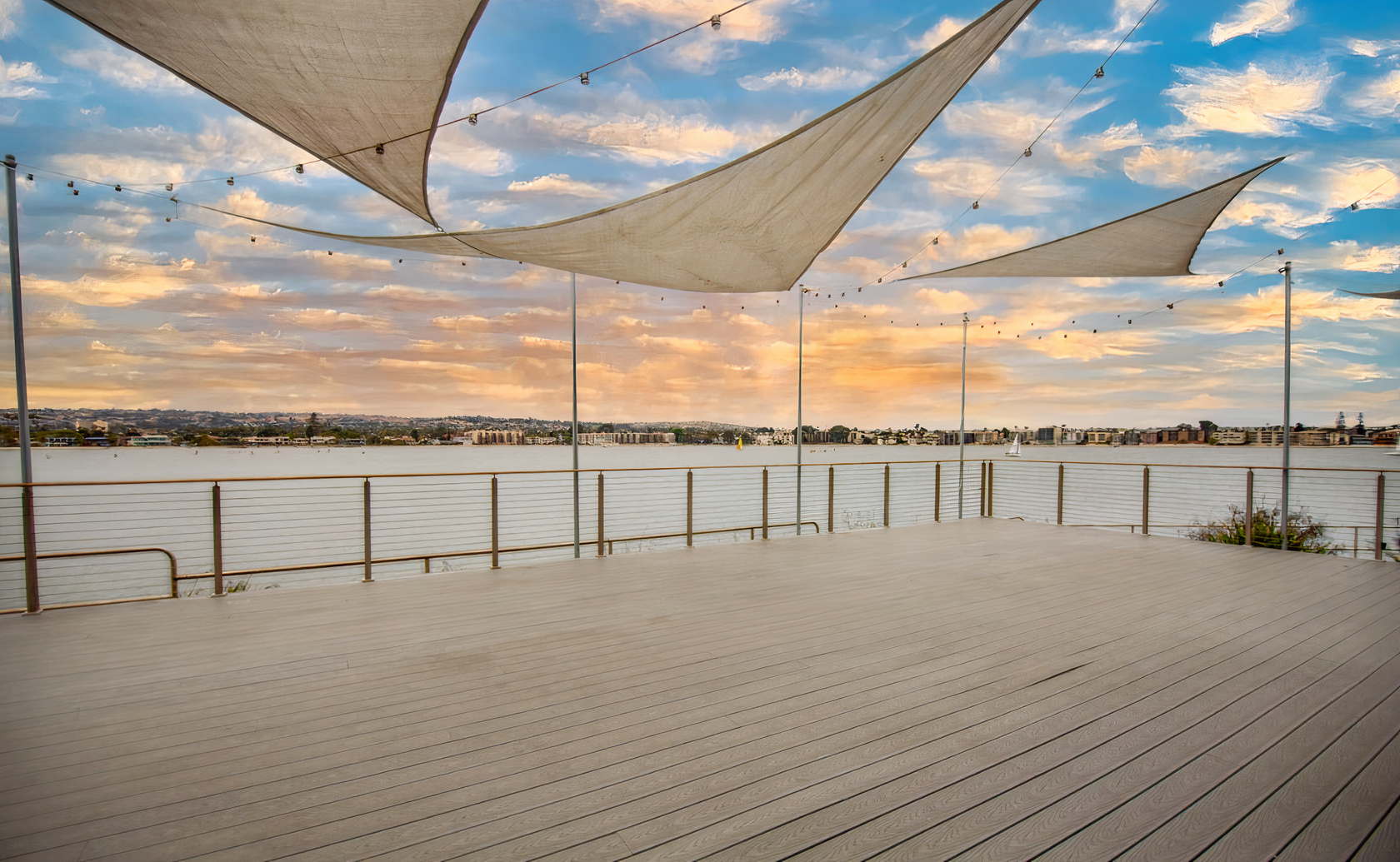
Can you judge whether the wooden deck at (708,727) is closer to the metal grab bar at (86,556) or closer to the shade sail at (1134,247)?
the metal grab bar at (86,556)

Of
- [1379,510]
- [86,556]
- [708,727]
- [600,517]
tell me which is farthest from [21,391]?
[1379,510]

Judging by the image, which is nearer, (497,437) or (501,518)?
(497,437)

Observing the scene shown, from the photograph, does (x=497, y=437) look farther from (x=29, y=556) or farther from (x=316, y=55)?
(x=316, y=55)

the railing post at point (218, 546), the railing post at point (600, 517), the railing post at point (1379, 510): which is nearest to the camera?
the railing post at point (218, 546)

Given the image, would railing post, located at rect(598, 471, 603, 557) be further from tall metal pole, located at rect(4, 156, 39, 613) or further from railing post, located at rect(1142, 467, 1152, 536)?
railing post, located at rect(1142, 467, 1152, 536)

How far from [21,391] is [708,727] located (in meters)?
3.84

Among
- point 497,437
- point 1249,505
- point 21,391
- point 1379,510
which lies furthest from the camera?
point 497,437

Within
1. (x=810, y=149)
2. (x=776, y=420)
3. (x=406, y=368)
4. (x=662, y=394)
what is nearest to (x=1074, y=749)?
(x=810, y=149)

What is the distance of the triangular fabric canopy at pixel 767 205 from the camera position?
2.93 meters

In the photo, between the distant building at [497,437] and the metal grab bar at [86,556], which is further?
the distant building at [497,437]

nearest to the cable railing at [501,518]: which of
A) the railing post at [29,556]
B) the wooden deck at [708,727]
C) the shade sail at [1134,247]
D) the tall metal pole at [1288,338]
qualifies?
the railing post at [29,556]

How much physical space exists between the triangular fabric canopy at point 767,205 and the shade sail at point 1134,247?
1506 mm

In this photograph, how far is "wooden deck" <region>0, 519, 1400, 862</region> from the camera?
51.8 inches

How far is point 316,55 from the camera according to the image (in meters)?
2.20
